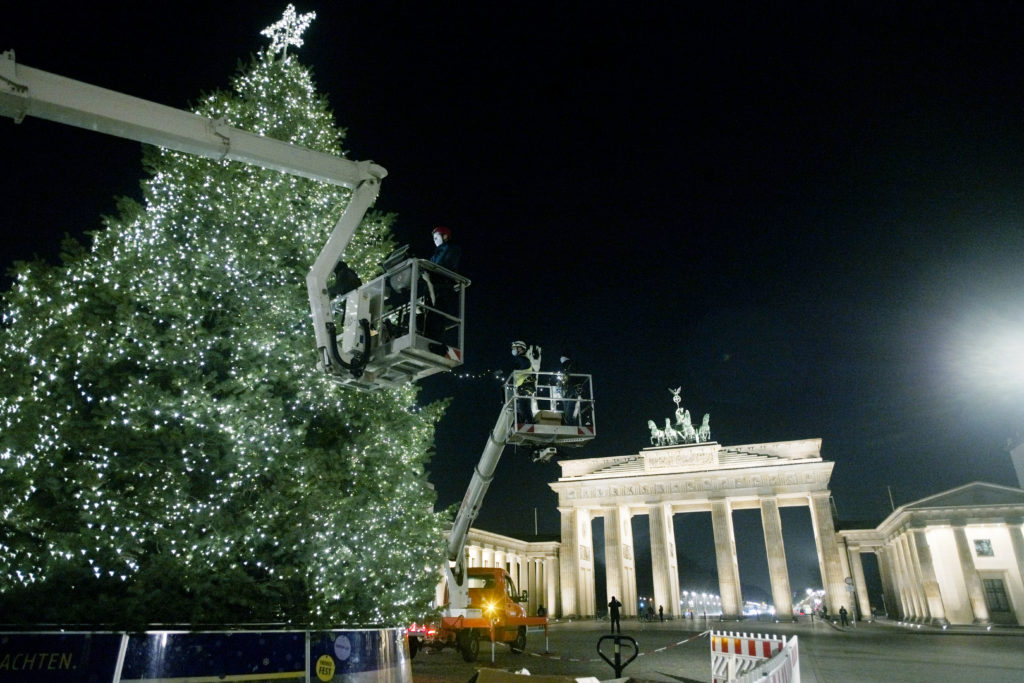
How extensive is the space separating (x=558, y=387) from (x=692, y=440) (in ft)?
167

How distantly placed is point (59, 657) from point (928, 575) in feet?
175

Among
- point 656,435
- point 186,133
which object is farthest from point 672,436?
point 186,133

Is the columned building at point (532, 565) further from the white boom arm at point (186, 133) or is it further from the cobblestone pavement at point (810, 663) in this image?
the white boom arm at point (186, 133)

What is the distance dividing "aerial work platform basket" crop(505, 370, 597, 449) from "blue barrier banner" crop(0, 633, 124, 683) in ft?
23.5

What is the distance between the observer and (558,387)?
1180 cm

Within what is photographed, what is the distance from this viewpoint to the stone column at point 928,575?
43094mm

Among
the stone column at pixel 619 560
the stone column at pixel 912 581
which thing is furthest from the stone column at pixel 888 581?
the stone column at pixel 619 560

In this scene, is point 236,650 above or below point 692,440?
below

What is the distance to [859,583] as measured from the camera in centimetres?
5916

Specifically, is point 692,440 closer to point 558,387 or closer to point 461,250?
point 558,387

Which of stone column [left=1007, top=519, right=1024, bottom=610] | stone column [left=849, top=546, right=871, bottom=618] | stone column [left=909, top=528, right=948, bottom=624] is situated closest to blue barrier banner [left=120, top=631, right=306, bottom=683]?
stone column [left=909, top=528, right=948, bottom=624]

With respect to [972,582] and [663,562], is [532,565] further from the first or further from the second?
[972,582]

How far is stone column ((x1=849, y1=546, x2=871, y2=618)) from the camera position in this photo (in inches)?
2151

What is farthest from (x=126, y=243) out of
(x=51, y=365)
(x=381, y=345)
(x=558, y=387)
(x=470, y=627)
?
(x=470, y=627)
